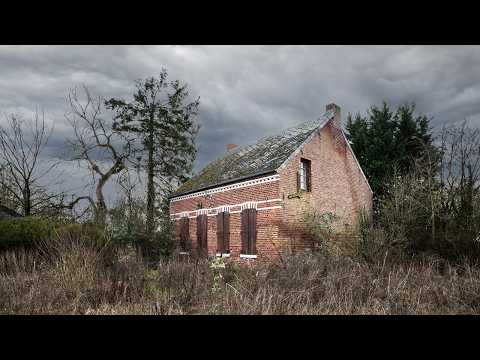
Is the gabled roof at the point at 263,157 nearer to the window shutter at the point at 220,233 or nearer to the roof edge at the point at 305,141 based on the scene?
the roof edge at the point at 305,141

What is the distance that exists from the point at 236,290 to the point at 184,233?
14.6 metres

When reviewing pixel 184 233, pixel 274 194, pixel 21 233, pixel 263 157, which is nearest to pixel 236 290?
pixel 274 194

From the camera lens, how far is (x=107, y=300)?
6387 mm

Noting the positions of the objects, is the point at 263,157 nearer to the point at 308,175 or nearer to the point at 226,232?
the point at 308,175

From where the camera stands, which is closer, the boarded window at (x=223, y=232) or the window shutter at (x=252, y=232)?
the window shutter at (x=252, y=232)

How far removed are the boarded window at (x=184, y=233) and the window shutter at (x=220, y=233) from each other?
3239 mm

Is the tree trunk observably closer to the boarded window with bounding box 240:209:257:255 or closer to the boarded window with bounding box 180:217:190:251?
the boarded window with bounding box 180:217:190:251

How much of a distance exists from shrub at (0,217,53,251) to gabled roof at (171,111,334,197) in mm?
7672

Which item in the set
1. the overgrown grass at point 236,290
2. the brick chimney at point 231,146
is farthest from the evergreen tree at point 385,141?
the overgrown grass at point 236,290

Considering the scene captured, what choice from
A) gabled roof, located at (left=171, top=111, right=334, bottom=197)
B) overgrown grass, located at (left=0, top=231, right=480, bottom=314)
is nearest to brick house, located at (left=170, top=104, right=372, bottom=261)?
gabled roof, located at (left=171, top=111, right=334, bottom=197)

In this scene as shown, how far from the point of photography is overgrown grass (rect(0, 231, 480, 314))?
5.75m

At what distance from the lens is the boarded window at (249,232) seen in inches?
583
